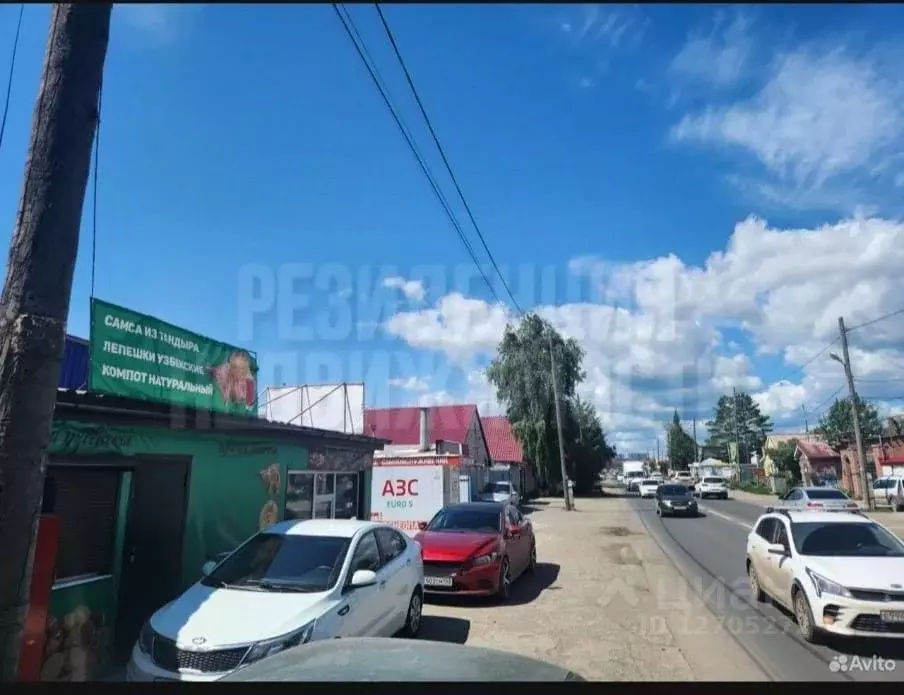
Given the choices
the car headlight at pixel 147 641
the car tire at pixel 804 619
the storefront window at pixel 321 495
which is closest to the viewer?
the car headlight at pixel 147 641

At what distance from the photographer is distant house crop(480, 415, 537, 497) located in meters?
44.9

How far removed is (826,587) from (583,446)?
42351 millimetres

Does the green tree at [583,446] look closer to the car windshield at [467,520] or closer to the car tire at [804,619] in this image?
the car windshield at [467,520]

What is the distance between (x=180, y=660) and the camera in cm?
501

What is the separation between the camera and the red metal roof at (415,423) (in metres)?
35.9

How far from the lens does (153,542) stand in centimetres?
806

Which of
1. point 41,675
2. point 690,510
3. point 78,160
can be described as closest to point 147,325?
point 41,675

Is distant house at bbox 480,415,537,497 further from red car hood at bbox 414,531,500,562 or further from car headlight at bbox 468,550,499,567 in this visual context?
car headlight at bbox 468,550,499,567

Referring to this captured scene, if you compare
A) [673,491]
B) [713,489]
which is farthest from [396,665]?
[713,489]

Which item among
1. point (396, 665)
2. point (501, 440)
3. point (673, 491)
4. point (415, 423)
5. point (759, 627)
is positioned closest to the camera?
point (396, 665)

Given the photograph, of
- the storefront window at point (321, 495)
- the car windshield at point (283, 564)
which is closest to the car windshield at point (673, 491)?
the storefront window at point (321, 495)

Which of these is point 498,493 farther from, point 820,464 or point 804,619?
point 820,464

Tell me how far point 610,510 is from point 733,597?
22518 mm

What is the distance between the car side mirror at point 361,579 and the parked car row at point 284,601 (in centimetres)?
1
